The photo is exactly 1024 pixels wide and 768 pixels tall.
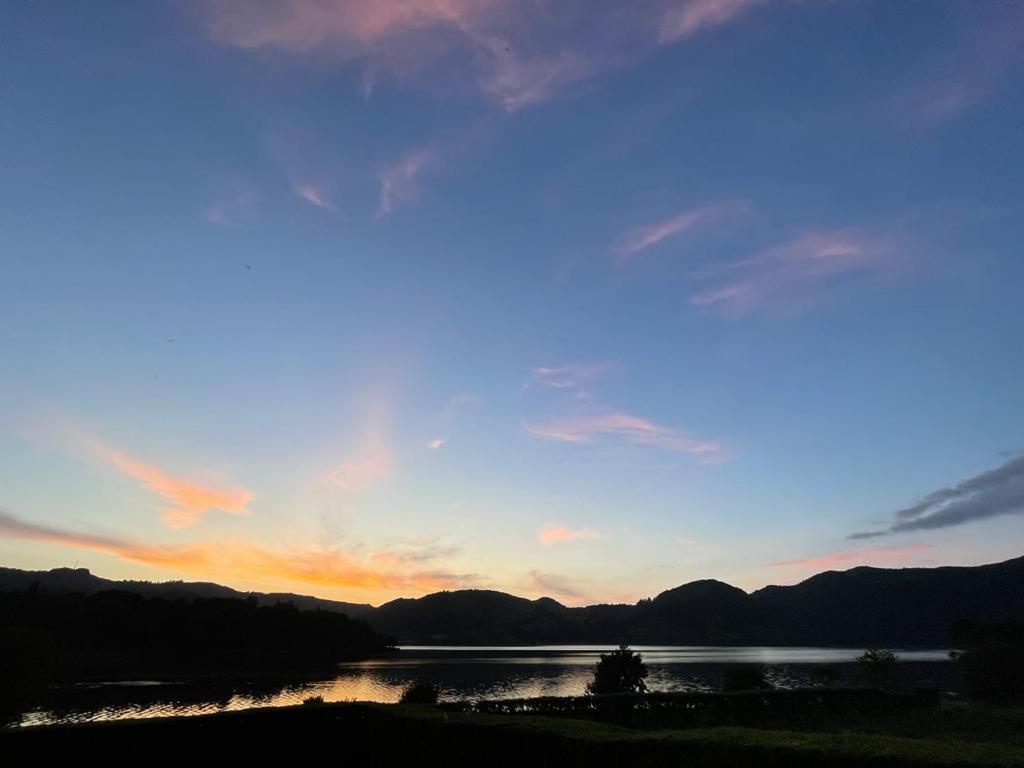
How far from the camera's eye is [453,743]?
17.1 m

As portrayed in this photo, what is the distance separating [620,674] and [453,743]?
1028 inches

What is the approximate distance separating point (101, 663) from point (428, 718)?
111m

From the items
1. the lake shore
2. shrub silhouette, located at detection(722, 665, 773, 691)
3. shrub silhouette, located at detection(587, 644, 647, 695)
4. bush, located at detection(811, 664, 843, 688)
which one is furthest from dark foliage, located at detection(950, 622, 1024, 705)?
the lake shore

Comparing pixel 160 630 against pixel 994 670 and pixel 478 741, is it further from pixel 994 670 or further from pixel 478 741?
pixel 994 670

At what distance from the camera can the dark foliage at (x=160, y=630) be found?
4001 inches

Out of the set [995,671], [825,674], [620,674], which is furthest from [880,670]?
[620,674]

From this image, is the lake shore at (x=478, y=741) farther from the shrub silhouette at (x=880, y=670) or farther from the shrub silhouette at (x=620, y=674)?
the shrub silhouette at (x=880, y=670)

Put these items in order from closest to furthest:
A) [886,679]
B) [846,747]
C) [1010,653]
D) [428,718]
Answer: [846,747] < [428,718] < [886,679] < [1010,653]

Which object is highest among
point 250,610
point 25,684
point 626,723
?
point 250,610

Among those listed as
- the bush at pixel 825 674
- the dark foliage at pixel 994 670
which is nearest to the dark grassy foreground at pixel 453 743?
the dark foliage at pixel 994 670

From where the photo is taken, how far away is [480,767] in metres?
16.3

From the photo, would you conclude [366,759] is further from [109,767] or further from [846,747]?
[846,747]

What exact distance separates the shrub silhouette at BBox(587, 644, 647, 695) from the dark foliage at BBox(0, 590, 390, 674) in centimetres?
8518

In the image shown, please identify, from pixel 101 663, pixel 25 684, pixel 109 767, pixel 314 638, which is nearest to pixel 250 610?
pixel 314 638
